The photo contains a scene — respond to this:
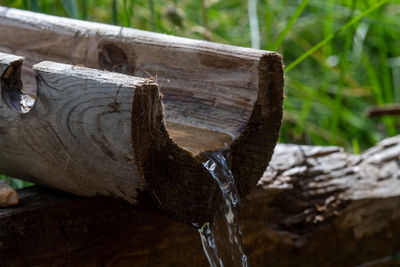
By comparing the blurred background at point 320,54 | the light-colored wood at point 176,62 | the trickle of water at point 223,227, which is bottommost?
the trickle of water at point 223,227

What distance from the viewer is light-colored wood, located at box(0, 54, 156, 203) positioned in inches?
39.9

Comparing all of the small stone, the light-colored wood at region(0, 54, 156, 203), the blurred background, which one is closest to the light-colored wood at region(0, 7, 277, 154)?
the light-colored wood at region(0, 54, 156, 203)

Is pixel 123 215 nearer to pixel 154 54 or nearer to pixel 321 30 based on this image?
pixel 154 54

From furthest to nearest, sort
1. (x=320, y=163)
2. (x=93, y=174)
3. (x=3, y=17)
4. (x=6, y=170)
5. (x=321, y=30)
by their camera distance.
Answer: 1. (x=321, y=30)
2. (x=320, y=163)
3. (x=3, y=17)
4. (x=6, y=170)
5. (x=93, y=174)

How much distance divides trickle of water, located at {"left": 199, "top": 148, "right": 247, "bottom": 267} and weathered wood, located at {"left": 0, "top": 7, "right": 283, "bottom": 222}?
26 millimetres

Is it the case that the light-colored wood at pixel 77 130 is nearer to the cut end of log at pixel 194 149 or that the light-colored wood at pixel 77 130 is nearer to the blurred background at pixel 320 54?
the cut end of log at pixel 194 149

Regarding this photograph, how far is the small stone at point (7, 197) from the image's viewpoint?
1238 millimetres

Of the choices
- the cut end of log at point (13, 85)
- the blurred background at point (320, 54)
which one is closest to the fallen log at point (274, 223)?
the cut end of log at point (13, 85)

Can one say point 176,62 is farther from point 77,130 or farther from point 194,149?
A: point 77,130

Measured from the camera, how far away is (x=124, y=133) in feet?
3.30

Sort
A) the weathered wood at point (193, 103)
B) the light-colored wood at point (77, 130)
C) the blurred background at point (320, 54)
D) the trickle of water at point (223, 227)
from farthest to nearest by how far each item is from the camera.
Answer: the blurred background at point (320, 54), the trickle of water at point (223, 227), the weathered wood at point (193, 103), the light-colored wood at point (77, 130)

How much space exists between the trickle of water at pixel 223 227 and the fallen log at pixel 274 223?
0.32 feet

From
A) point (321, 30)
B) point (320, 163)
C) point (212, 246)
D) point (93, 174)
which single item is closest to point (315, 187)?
point (320, 163)

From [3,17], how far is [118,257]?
0.80m
